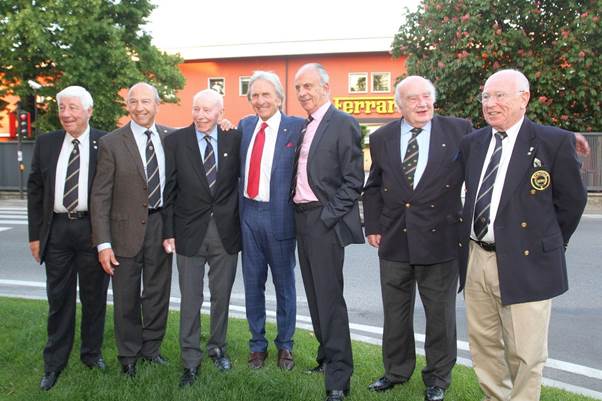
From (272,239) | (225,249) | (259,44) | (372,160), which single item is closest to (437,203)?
(372,160)

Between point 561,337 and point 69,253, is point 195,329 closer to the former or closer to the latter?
point 69,253

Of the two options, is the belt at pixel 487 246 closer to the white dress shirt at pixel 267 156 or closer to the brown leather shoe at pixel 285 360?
the white dress shirt at pixel 267 156

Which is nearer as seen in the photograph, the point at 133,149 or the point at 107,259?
the point at 107,259

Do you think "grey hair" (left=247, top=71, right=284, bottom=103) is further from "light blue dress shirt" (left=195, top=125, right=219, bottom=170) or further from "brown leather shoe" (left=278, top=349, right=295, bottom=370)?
"brown leather shoe" (left=278, top=349, right=295, bottom=370)

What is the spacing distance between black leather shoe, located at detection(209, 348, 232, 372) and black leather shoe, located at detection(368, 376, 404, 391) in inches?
42.5

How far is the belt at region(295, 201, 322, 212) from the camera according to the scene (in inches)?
159

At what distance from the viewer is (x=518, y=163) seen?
3475mm

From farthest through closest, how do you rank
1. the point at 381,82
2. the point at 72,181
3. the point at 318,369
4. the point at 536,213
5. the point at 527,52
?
the point at 381,82 → the point at 527,52 → the point at 318,369 → the point at 72,181 → the point at 536,213

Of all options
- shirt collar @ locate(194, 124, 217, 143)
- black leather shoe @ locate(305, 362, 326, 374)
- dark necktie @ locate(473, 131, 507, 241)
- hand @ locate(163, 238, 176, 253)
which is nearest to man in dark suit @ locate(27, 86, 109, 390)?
hand @ locate(163, 238, 176, 253)

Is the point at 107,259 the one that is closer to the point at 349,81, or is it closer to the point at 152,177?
the point at 152,177

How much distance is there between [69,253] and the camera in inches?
170

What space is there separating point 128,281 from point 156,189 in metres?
0.72

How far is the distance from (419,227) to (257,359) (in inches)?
65.4

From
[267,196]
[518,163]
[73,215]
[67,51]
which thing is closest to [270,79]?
[267,196]
